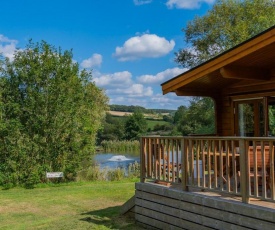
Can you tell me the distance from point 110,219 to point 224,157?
8.89 feet

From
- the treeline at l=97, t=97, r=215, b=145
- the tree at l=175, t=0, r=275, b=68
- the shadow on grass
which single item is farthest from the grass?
the tree at l=175, t=0, r=275, b=68

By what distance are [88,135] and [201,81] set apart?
7487 mm

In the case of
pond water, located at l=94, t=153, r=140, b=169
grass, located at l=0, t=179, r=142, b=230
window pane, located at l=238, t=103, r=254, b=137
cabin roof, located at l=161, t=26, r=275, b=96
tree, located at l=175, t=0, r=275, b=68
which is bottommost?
grass, located at l=0, t=179, r=142, b=230

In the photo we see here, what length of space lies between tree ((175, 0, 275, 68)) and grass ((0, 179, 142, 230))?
571 inches

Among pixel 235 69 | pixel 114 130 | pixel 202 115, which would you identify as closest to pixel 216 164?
pixel 235 69

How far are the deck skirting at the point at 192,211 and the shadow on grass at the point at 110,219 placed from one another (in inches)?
10.8

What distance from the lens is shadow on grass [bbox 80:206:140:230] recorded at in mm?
6723

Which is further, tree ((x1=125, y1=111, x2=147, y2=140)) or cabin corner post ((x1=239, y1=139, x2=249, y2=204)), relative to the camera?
tree ((x1=125, y1=111, x2=147, y2=140))

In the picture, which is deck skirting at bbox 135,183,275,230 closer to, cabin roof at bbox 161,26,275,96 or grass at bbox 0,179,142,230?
grass at bbox 0,179,142,230

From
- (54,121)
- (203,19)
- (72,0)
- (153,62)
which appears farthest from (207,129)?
(153,62)

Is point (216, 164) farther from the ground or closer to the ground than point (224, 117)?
closer to the ground

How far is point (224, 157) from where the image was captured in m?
7.20

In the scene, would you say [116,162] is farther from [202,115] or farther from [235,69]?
[235,69]

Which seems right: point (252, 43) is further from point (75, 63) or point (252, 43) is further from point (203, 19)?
point (203, 19)
